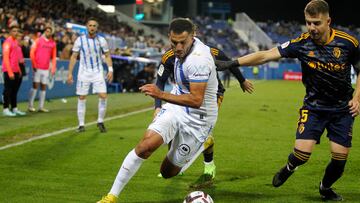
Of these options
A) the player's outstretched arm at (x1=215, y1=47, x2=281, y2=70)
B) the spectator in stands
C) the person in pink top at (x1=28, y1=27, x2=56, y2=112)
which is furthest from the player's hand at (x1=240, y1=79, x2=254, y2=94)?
the spectator in stands

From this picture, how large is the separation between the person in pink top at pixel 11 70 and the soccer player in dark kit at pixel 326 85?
10.2m

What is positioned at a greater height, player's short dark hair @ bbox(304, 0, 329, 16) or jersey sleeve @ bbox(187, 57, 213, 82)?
player's short dark hair @ bbox(304, 0, 329, 16)

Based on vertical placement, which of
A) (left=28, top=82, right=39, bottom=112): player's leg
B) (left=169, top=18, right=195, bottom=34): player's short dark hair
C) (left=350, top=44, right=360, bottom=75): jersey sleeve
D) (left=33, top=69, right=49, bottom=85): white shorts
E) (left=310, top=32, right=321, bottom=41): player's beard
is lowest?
(left=28, top=82, right=39, bottom=112): player's leg

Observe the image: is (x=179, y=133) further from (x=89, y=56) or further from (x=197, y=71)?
(x=89, y=56)

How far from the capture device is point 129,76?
97.8 feet

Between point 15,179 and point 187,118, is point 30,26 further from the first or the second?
point 187,118

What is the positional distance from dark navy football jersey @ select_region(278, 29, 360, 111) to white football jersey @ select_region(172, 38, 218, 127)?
918 mm

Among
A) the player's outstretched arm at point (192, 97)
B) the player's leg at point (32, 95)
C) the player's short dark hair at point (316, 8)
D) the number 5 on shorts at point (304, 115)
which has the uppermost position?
the player's short dark hair at point (316, 8)

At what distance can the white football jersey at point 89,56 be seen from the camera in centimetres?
1330

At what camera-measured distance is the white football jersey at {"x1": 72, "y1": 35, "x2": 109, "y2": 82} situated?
13297 millimetres

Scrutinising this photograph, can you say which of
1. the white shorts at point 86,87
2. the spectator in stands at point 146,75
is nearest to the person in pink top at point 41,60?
the white shorts at point 86,87

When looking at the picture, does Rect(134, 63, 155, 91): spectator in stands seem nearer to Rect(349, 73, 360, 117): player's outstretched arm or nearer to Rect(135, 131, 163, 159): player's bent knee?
Rect(349, 73, 360, 117): player's outstretched arm

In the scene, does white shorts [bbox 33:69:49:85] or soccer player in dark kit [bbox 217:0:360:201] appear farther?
white shorts [bbox 33:69:49:85]

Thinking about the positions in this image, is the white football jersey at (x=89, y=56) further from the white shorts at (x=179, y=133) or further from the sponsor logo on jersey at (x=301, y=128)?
the sponsor logo on jersey at (x=301, y=128)
